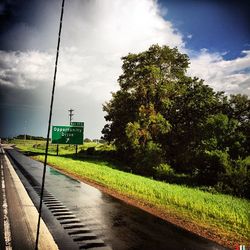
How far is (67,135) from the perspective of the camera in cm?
4459

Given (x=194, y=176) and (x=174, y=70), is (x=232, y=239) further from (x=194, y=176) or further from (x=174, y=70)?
(x=174, y=70)

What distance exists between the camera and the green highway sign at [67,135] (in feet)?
146

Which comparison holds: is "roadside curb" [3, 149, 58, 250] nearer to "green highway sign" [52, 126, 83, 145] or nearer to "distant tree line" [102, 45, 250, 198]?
"distant tree line" [102, 45, 250, 198]

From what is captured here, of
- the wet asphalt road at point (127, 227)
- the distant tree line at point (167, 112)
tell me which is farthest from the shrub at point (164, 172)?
the wet asphalt road at point (127, 227)

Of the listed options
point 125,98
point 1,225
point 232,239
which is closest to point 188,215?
point 232,239

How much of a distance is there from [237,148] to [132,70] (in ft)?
58.9

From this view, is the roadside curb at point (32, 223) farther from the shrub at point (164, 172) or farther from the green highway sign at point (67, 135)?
the green highway sign at point (67, 135)

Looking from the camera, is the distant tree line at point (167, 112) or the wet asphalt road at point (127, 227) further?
the distant tree line at point (167, 112)

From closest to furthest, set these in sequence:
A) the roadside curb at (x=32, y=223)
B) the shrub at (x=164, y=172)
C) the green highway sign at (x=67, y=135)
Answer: the roadside curb at (x=32, y=223)
the shrub at (x=164, y=172)
the green highway sign at (x=67, y=135)

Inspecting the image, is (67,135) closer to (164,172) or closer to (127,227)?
(164,172)

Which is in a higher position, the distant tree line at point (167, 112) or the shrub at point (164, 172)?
the distant tree line at point (167, 112)

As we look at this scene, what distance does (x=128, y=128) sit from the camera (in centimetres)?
3578

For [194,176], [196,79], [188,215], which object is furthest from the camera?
[196,79]

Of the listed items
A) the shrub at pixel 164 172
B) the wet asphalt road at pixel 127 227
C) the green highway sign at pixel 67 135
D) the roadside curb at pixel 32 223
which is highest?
the green highway sign at pixel 67 135
